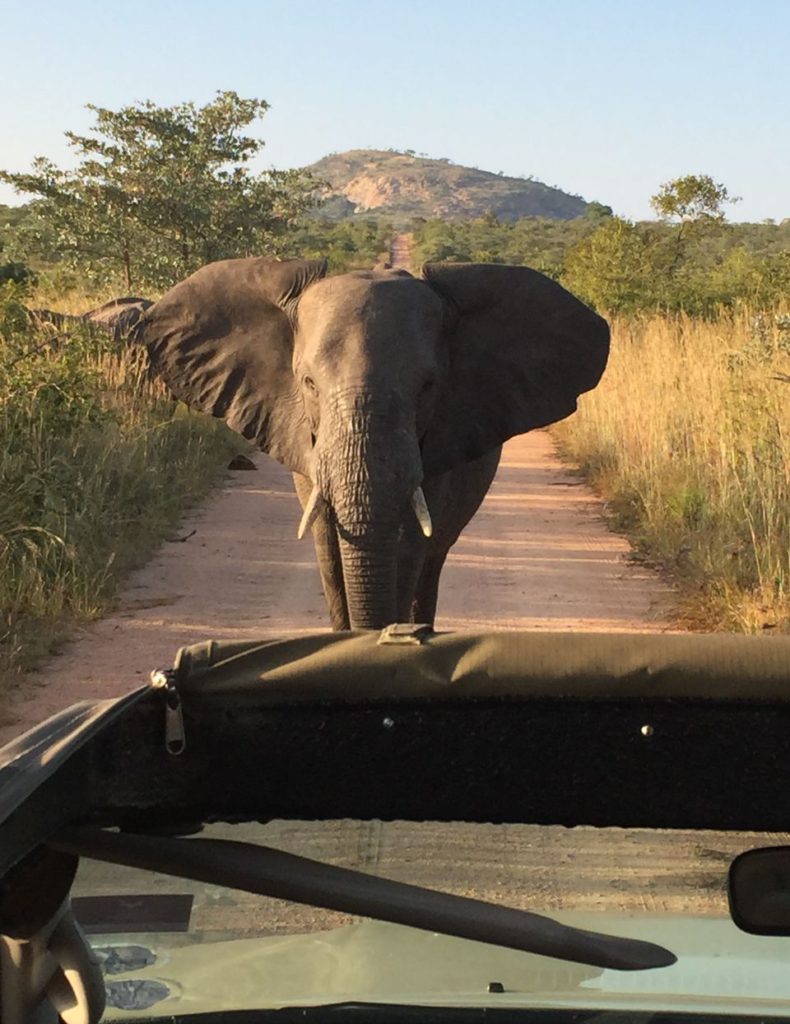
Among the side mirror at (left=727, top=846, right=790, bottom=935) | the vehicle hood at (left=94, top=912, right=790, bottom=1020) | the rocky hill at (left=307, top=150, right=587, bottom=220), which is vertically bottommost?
the vehicle hood at (left=94, top=912, right=790, bottom=1020)

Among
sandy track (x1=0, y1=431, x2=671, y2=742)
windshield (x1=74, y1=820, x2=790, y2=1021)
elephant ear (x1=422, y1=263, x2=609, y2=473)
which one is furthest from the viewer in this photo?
sandy track (x1=0, y1=431, x2=671, y2=742)

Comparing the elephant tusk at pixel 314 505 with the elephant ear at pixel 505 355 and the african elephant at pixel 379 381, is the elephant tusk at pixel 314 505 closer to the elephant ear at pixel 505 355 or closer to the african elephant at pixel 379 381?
the african elephant at pixel 379 381

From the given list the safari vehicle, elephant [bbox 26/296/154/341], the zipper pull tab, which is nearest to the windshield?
the safari vehicle

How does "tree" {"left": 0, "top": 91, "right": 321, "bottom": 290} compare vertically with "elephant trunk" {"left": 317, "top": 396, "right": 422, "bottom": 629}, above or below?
above

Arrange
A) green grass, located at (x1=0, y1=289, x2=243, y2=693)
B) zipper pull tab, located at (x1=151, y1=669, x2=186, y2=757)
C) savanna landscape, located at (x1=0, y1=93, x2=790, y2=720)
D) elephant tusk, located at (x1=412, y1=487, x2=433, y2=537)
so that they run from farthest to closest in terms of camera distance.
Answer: savanna landscape, located at (x1=0, y1=93, x2=790, y2=720) → green grass, located at (x1=0, y1=289, x2=243, y2=693) → elephant tusk, located at (x1=412, y1=487, x2=433, y2=537) → zipper pull tab, located at (x1=151, y1=669, x2=186, y2=757)

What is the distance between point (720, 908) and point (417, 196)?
165 metres

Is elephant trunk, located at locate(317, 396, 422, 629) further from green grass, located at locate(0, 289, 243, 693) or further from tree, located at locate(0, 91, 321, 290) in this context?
tree, located at locate(0, 91, 321, 290)

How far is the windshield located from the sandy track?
13.3ft

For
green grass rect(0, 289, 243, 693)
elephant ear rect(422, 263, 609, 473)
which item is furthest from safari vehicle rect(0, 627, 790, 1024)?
green grass rect(0, 289, 243, 693)

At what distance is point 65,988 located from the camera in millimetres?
1538

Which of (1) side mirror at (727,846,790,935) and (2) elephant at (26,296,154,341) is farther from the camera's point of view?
(2) elephant at (26,296,154,341)

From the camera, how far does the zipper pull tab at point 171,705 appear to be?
141 cm

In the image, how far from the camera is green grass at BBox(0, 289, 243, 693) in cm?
775

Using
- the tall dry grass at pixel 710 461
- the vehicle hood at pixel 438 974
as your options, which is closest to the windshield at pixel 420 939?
the vehicle hood at pixel 438 974
